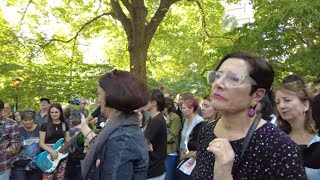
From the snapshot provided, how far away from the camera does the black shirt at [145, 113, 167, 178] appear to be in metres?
4.57

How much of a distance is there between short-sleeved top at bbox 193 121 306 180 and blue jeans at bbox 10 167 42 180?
16.5ft

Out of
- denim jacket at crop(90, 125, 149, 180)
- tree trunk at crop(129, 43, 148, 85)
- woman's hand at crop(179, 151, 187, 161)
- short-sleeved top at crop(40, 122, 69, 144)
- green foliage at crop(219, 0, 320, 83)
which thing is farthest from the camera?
tree trunk at crop(129, 43, 148, 85)

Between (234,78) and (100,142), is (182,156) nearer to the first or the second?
(100,142)

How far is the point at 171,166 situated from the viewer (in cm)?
595

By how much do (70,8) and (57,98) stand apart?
5094 mm

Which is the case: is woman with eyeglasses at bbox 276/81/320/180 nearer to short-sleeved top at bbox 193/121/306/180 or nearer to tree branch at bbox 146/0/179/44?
short-sleeved top at bbox 193/121/306/180

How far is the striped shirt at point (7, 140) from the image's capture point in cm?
498

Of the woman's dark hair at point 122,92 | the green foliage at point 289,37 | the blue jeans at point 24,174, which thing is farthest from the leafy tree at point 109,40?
the woman's dark hair at point 122,92

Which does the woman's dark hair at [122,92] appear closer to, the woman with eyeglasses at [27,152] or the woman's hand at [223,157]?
the woman's hand at [223,157]

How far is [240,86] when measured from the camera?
1.78 meters

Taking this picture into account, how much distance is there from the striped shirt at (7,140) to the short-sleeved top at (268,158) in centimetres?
406

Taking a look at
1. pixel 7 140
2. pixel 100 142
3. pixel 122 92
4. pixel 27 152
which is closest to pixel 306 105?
pixel 122 92

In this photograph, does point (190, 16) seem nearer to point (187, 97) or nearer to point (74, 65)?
point (74, 65)

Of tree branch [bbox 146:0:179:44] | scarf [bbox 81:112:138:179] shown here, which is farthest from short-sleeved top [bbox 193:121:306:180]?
tree branch [bbox 146:0:179:44]
